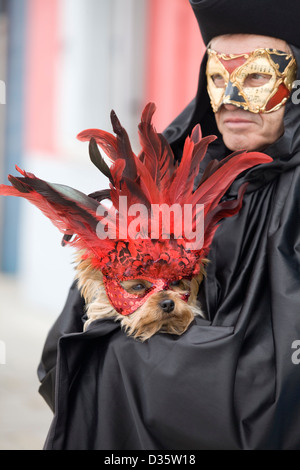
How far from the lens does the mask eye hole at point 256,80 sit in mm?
2658

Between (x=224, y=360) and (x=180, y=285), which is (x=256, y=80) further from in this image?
(x=224, y=360)

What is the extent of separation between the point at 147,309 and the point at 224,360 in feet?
0.96

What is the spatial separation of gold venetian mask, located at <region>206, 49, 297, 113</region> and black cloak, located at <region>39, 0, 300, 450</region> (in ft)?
0.20

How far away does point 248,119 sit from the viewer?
2.68 m

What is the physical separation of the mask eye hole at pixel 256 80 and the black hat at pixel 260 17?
0.48 feet

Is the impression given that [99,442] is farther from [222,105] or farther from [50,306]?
[50,306]

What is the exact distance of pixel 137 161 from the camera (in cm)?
241

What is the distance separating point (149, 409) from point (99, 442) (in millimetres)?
245

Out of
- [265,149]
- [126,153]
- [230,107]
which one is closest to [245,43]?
[230,107]

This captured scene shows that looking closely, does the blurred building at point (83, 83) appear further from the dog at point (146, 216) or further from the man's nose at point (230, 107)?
the dog at point (146, 216)

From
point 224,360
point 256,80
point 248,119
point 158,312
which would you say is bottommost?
point 224,360

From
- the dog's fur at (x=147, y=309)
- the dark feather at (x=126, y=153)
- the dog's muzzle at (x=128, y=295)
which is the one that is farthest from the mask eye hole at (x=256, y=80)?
the dog's muzzle at (x=128, y=295)

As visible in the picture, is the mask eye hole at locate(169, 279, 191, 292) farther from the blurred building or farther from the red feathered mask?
the blurred building
